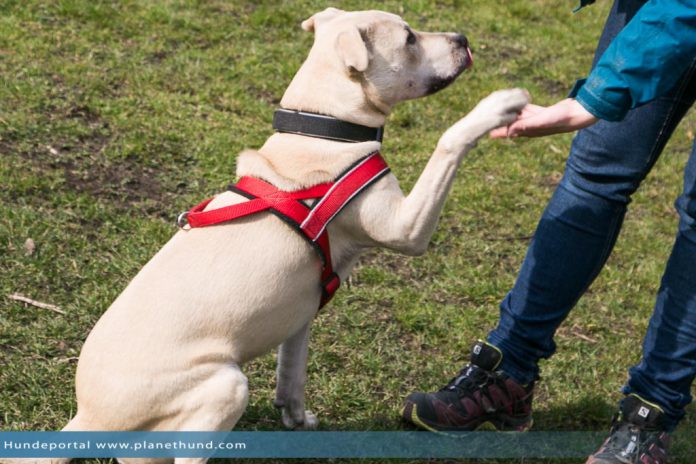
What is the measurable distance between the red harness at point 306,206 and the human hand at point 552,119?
0.55 metres

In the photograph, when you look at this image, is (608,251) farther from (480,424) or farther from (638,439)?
(480,424)

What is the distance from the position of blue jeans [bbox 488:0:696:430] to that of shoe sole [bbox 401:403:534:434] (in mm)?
212

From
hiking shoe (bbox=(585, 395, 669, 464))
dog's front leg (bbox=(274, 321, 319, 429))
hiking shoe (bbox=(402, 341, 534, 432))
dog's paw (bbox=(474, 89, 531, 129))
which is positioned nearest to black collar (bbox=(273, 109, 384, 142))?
dog's paw (bbox=(474, 89, 531, 129))

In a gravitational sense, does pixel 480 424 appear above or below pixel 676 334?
below

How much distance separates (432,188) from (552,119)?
1.64 feet

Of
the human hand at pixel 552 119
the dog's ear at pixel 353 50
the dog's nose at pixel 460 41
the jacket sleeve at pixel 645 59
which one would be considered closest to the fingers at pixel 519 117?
the human hand at pixel 552 119

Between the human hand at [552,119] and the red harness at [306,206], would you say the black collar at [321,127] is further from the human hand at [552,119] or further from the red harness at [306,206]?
the human hand at [552,119]

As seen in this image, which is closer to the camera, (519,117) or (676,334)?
(519,117)


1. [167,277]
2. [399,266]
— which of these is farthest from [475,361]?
[167,277]

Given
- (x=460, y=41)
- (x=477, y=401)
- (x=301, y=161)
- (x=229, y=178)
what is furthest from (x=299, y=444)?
(x=229, y=178)

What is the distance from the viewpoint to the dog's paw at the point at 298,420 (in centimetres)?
380

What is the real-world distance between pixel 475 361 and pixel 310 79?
4.83 ft

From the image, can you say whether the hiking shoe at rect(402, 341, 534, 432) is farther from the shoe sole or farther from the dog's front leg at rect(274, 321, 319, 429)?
the dog's front leg at rect(274, 321, 319, 429)

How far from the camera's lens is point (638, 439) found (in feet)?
12.0
